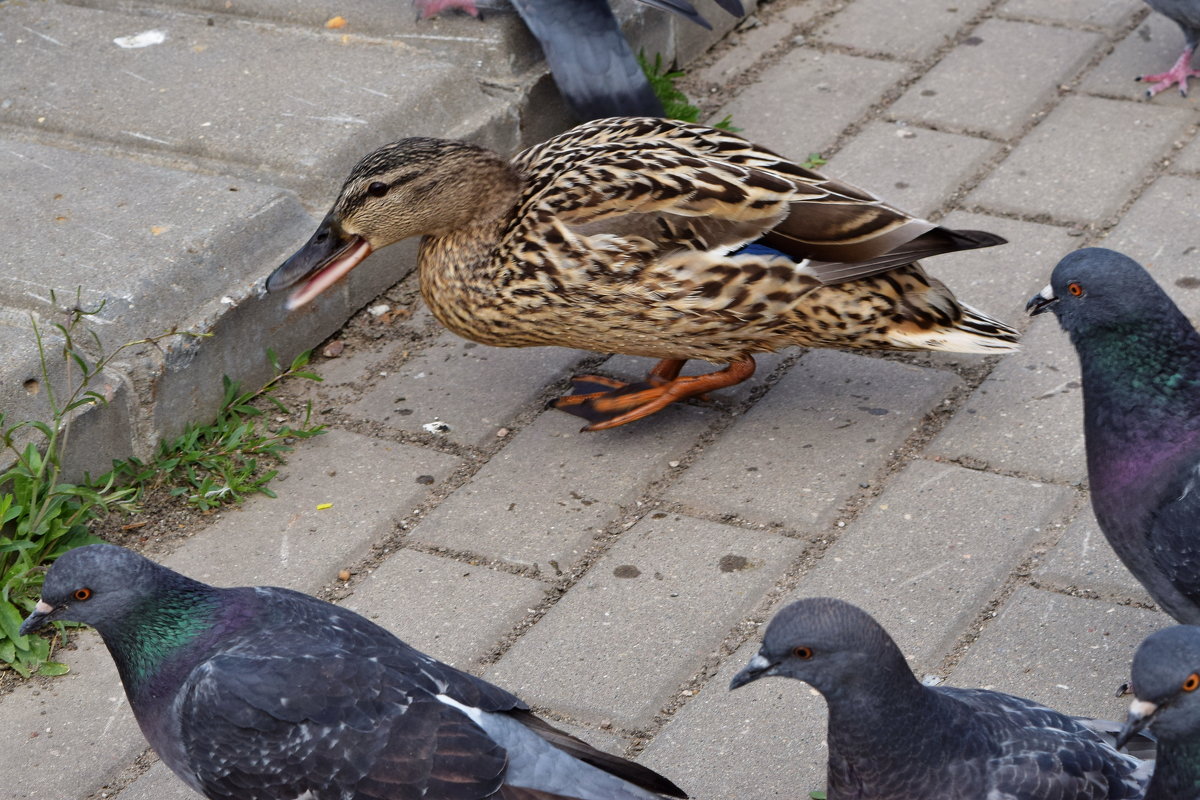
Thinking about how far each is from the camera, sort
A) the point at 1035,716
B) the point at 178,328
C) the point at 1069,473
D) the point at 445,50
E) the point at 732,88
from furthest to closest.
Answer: the point at 732,88 → the point at 445,50 → the point at 178,328 → the point at 1069,473 → the point at 1035,716

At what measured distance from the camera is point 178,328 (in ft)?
14.1

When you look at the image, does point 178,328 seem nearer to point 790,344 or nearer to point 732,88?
point 790,344

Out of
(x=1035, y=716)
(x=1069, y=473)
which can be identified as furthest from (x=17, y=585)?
(x=1069, y=473)

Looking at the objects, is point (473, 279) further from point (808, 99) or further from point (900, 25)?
point (900, 25)

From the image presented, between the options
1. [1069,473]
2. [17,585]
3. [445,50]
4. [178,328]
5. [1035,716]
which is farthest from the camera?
[445,50]

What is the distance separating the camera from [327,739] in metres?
2.85

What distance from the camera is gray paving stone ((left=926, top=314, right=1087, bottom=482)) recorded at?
4102 mm

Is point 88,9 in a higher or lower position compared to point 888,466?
higher

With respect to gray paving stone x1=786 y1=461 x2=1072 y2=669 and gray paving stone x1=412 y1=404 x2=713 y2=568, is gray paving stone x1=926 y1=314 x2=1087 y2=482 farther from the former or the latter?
gray paving stone x1=412 y1=404 x2=713 y2=568

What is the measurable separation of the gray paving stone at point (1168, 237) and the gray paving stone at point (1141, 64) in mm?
612

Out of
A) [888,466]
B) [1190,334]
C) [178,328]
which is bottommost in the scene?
[888,466]

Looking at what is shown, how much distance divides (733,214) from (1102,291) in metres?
1.12

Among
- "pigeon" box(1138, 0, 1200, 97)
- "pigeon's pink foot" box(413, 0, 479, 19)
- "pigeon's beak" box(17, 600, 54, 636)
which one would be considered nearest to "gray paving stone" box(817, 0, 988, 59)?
"pigeon" box(1138, 0, 1200, 97)

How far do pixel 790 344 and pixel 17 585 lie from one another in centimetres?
203
